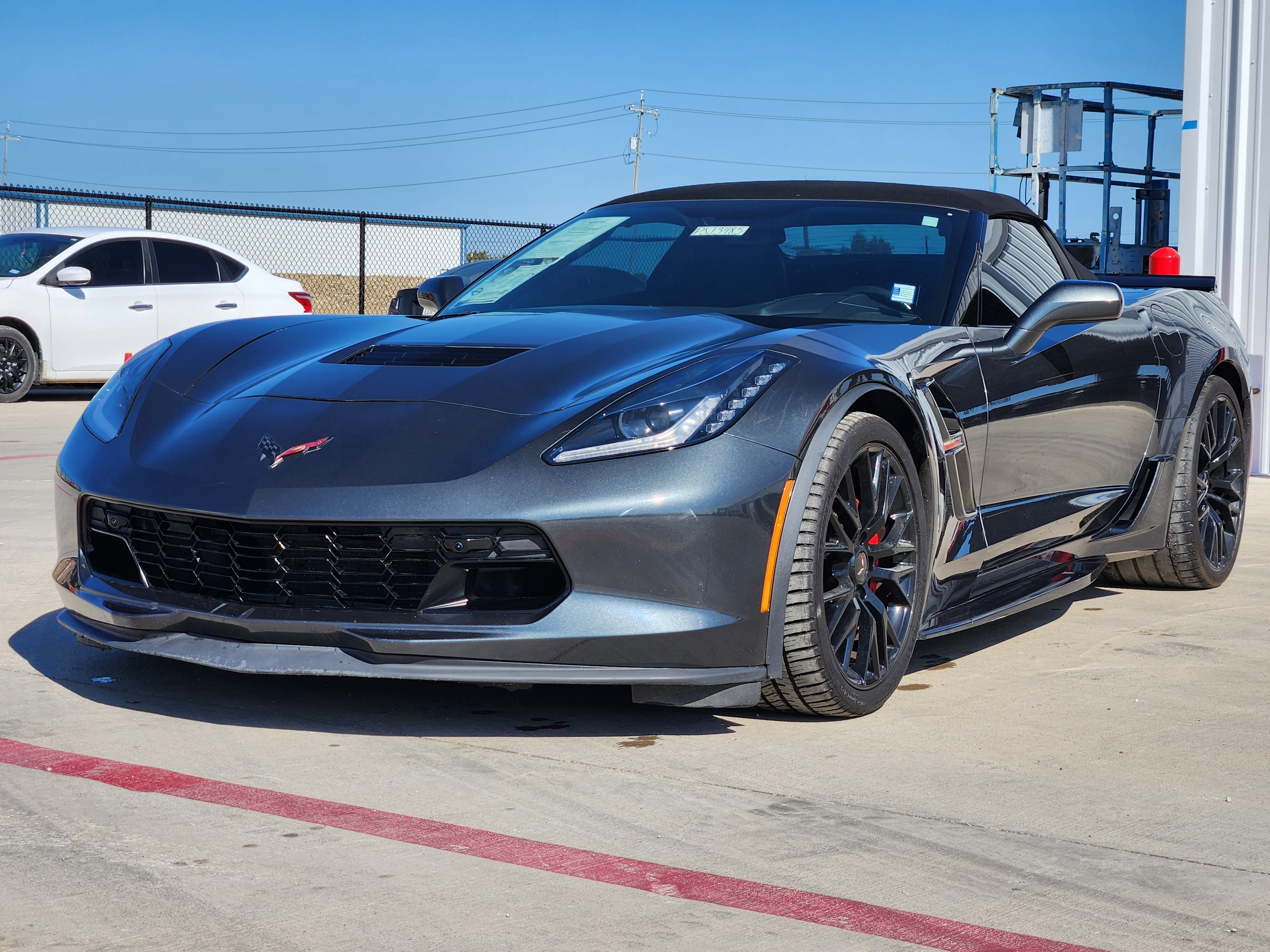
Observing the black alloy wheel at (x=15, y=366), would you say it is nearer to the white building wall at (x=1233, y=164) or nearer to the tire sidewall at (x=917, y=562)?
the white building wall at (x=1233, y=164)

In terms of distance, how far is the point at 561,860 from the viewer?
2553mm

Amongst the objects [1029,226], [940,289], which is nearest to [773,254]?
[940,289]

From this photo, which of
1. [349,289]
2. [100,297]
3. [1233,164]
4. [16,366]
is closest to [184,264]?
[100,297]

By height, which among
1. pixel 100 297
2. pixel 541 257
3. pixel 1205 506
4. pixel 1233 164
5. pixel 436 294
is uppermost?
pixel 1233 164

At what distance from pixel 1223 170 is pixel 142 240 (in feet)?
29.2

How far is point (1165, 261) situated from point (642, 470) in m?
6.33

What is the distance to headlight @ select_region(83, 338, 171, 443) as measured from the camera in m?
3.70

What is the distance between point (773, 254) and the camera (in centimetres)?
437

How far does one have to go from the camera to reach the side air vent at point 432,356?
11.8ft

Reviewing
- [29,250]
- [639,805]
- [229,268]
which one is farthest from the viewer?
[229,268]

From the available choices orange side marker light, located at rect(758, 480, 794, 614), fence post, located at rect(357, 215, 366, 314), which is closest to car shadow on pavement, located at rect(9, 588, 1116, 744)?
orange side marker light, located at rect(758, 480, 794, 614)

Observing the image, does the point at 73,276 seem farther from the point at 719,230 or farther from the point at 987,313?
the point at 987,313

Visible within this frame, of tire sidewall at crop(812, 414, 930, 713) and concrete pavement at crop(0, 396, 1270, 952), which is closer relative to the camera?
concrete pavement at crop(0, 396, 1270, 952)

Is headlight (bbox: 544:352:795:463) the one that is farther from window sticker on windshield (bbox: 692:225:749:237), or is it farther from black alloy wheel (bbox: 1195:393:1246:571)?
black alloy wheel (bbox: 1195:393:1246:571)
